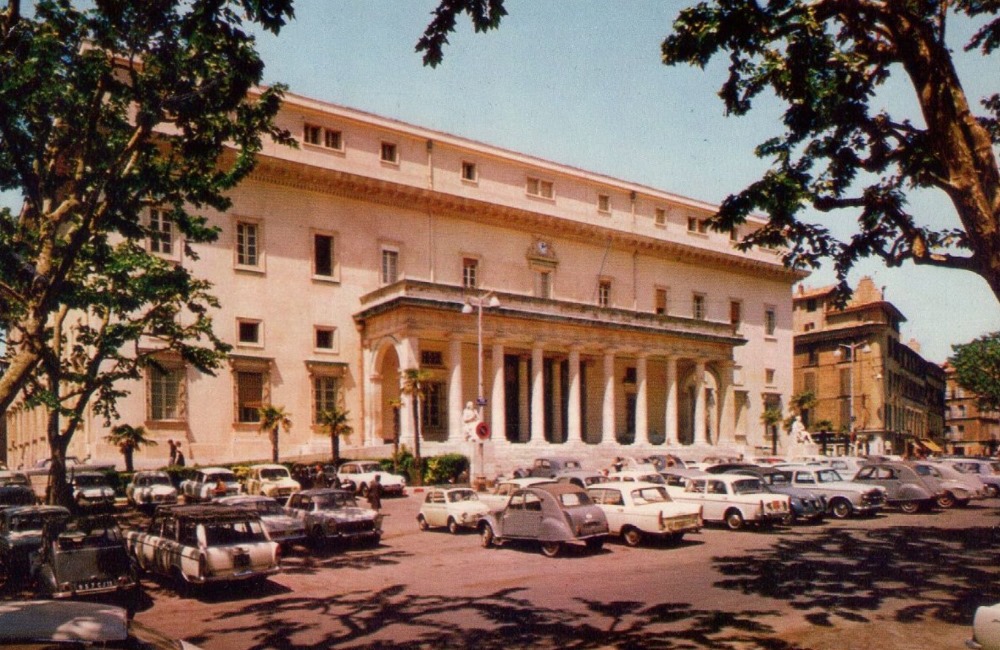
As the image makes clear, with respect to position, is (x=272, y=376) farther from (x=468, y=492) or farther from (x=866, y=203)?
(x=866, y=203)

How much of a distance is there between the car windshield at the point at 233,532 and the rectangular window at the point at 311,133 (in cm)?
3041

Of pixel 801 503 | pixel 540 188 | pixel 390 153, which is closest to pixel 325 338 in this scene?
pixel 390 153

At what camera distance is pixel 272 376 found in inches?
1543

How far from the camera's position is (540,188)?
50.5 meters

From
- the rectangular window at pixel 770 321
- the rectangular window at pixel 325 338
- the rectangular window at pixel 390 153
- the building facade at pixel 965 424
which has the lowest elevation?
the building facade at pixel 965 424

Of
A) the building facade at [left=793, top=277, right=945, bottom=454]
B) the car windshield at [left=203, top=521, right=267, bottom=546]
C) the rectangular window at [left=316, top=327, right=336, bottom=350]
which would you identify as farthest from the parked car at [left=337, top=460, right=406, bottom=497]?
the building facade at [left=793, top=277, right=945, bottom=454]

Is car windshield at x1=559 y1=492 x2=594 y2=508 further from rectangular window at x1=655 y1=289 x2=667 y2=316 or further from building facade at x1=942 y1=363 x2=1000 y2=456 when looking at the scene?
building facade at x1=942 y1=363 x2=1000 y2=456

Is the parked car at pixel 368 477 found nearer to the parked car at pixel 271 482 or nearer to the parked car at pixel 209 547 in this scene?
the parked car at pixel 271 482

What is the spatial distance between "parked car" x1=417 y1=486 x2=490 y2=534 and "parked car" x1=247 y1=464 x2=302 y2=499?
7390 mm

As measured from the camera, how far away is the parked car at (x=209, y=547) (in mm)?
13047

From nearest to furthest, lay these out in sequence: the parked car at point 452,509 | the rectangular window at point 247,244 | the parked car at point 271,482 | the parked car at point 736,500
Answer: the parked car at point 736,500
the parked car at point 452,509
the parked car at point 271,482
the rectangular window at point 247,244

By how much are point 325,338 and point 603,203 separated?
854 inches

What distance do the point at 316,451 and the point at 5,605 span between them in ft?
113

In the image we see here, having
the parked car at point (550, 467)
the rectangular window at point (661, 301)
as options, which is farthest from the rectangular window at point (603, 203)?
the parked car at point (550, 467)
